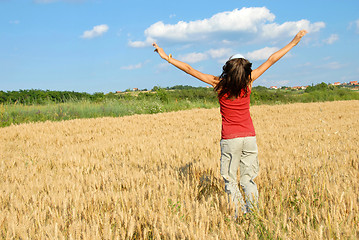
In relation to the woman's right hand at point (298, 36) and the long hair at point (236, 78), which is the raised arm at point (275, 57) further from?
the long hair at point (236, 78)

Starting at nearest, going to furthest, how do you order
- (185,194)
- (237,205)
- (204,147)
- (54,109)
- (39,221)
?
(39,221)
(237,205)
(185,194)
(204,147)
(54,109)

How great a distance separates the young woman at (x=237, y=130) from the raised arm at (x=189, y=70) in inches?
2.3

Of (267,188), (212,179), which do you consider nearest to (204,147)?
(212,179)

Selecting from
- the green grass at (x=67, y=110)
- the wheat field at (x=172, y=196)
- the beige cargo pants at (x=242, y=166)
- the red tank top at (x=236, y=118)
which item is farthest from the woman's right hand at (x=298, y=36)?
the green grass at (x=67, y=110)

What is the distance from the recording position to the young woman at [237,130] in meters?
3.25

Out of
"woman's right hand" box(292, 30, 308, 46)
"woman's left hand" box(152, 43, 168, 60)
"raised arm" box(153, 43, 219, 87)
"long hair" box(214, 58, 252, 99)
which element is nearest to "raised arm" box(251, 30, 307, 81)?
"woman's right hand" box(292, 30, 308, 46)

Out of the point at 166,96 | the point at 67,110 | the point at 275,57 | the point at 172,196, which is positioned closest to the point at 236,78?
the point at 275,57

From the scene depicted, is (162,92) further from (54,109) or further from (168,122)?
(168,122)

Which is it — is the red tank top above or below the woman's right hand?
below

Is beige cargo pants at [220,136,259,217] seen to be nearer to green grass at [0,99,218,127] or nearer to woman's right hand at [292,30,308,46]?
woman's right hand at [292,30,308,46]

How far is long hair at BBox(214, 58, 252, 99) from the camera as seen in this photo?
321 centimetres

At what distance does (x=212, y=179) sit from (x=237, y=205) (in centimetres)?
111

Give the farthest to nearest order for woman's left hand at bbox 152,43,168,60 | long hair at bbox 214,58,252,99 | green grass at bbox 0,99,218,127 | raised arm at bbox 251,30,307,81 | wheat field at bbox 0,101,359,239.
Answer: green grass at bbox 0,99,218,127 → woman's left hand at bbox 152,43,168,60 → raised arm at bbox 251,30,307,81 → long hair at bbox 214,58,252,99 → wheat field at bbox 0,101,359,239

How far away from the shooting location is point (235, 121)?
132 inches
